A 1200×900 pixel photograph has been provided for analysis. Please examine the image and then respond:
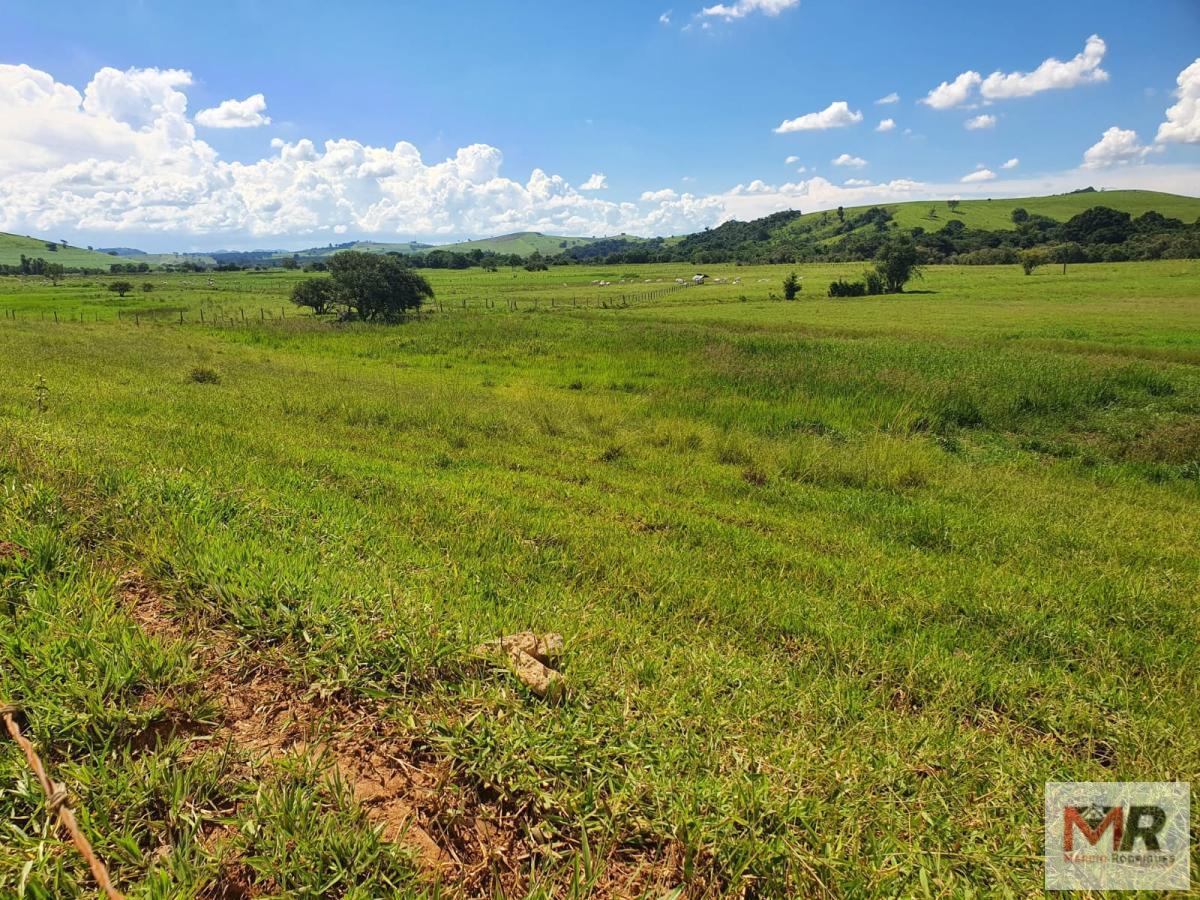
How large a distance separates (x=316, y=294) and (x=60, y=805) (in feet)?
177

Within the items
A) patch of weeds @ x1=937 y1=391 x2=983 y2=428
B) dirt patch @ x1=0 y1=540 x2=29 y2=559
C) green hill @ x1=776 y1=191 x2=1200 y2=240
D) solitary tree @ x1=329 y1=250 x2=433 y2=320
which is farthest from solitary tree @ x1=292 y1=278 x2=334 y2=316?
green hill @ x1=776 y1=191 x2=1200 y2=240

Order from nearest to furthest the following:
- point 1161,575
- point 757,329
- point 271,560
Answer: point 271,560 → point 1161,575 → point 757,329

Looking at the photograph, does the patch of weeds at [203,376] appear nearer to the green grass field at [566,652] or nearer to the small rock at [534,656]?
the green grass field at [566,652]

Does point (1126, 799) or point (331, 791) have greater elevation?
point (331, 791)

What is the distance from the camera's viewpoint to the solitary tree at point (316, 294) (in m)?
48.4

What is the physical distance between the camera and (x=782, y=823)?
2.45 metres

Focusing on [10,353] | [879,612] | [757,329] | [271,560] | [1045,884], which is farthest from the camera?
[757,329]

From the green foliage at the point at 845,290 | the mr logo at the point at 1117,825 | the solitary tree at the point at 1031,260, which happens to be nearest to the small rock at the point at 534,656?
the mr logo at the point at 1117,825

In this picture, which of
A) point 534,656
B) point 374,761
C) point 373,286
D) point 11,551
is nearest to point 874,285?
point 373,286

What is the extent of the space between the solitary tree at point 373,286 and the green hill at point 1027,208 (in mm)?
151561

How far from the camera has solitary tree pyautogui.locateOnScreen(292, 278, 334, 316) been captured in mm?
48353

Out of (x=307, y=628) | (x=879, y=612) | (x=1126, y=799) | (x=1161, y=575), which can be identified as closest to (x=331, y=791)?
(x=307, y=628)

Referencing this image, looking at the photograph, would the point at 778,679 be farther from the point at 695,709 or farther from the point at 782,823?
the point at 782,823

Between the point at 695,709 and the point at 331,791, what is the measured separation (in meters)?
1.87
